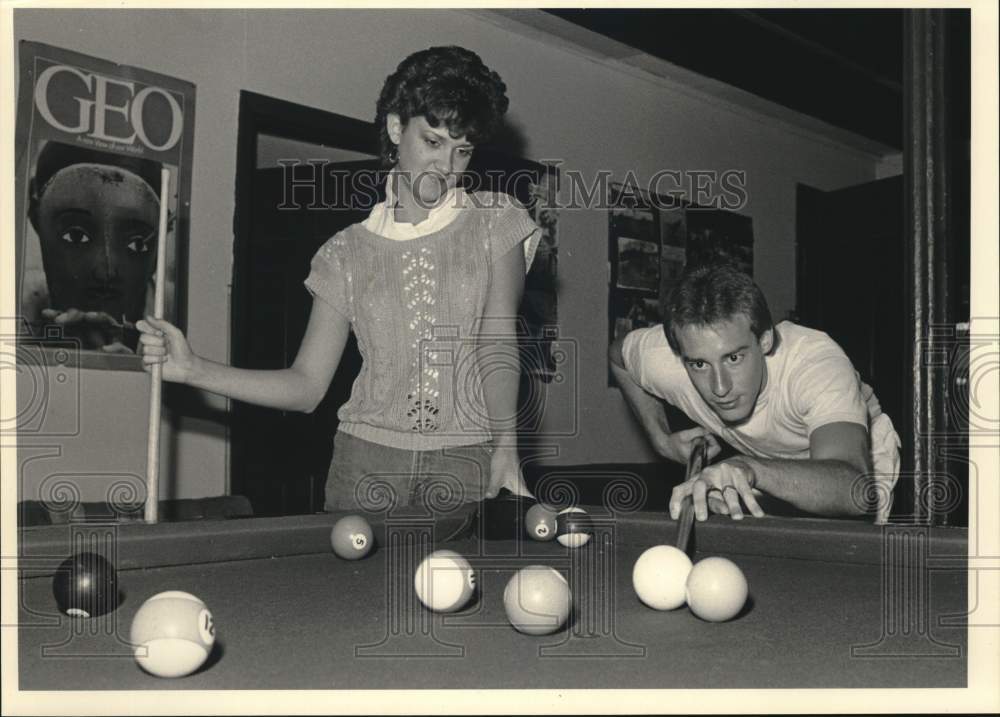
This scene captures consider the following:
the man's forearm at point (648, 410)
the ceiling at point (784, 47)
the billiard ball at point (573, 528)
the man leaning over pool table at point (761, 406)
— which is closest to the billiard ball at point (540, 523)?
the billiard ball at point (573, 528)

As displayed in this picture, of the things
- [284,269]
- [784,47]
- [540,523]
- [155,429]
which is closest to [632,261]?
[784,47]

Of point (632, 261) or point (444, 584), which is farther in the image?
point (632, 261)

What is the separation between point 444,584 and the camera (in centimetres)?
131

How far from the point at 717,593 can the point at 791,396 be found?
1190mm

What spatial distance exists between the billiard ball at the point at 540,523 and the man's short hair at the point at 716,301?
621 millimetres

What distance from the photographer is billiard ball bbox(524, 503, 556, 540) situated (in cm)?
191

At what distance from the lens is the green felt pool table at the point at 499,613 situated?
1017mm

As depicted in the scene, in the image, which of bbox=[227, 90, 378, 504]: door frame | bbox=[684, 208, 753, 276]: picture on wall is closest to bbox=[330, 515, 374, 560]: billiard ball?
bbox=[227, 90, 378, 504]: door frame

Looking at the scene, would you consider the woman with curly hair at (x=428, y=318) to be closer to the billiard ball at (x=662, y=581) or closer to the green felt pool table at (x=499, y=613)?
the green felt pool table at (x=499, y=613)

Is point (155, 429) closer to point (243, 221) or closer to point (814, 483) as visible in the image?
point (814, 483)

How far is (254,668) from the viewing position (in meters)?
1.03

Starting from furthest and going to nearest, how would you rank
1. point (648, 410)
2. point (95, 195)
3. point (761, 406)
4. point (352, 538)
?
point (95, 195) → point (648, 410) → point (761, 406) → point (352, 538)

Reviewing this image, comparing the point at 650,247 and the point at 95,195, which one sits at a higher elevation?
the point at 650,247

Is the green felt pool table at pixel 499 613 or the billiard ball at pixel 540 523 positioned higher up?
the billiard ball at pixel 540 523
